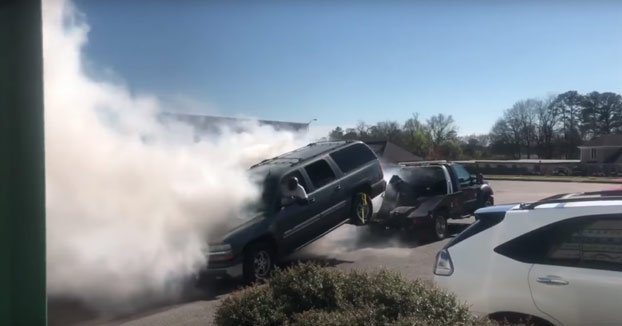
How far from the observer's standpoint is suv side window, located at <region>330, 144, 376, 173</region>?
10535 mm

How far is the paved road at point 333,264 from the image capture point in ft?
22.5

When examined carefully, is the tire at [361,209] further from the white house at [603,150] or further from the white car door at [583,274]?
the white house at [603,150]

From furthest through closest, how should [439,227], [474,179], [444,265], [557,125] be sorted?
[557,125] < [474,179] < [439,227] < [444,265]

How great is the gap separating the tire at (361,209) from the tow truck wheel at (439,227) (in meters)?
1.99

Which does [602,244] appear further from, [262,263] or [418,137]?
[418,137]

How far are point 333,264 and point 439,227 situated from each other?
11.2 feet

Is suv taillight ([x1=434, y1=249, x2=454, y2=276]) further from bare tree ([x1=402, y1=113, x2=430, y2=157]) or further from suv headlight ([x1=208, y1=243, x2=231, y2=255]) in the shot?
bare tree ([x1=402, y1=113, x2=430, y2=157])

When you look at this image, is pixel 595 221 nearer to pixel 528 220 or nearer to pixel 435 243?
pixel 528 220

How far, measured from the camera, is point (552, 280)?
3.96m

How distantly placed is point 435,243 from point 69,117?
26.5 feet

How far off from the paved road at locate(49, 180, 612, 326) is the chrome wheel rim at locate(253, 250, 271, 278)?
1.44 feet

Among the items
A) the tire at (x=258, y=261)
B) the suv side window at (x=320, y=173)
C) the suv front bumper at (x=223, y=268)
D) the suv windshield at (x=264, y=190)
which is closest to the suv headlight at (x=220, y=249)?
the suv front bumper at (x=223, y=268)

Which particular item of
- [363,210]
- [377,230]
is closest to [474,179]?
[377,230]

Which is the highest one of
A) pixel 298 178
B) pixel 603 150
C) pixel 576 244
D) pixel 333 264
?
pixel 603 150
